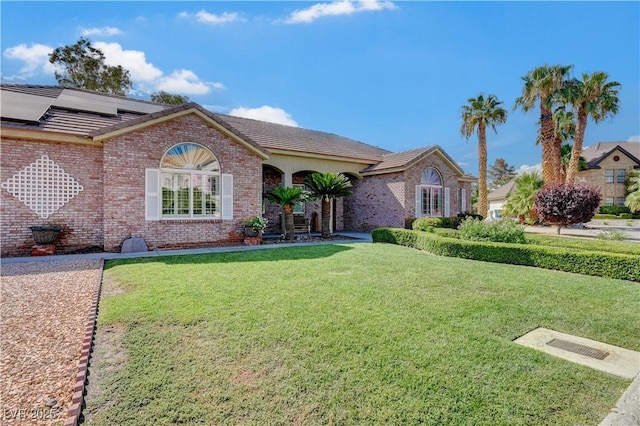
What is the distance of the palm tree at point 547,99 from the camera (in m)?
20.9

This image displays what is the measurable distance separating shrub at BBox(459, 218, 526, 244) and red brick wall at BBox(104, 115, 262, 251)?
27.6 feet

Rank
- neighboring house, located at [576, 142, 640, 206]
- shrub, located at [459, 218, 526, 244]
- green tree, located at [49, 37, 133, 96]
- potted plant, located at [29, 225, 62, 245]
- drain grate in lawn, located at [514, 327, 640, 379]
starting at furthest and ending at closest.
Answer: neighboring house, located at [576, 142, 640, 206] < green tree, located at [49, 37, 133, 96] < shrub, located at [459, 218, 526, 244] < potted plant, located at [29, 225, 62, 245] < drain grate in lawn, located at [514, 327, 640, 379]

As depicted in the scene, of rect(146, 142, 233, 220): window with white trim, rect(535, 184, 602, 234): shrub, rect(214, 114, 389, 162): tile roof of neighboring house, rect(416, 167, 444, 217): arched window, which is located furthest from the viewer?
rect(416, 167, 444, 217): arched window

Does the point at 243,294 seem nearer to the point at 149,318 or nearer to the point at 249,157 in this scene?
the point at 149,318

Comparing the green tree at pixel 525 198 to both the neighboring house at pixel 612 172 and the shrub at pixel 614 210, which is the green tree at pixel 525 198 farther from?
the neighboring house at pixel 612 172

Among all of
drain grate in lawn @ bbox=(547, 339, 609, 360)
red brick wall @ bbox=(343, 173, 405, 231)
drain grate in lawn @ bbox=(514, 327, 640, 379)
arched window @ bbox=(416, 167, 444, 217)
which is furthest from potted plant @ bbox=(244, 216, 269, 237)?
drain grate in lawn @ bbox=(547, 339, 609, 360)

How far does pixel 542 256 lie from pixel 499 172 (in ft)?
257

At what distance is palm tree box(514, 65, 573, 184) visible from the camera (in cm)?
2092

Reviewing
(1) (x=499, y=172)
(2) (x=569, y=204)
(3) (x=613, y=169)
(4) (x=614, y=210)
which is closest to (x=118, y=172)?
(2) (x=569, y=204)

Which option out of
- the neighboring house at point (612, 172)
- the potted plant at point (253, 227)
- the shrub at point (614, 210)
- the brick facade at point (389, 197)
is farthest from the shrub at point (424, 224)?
the neighboring house at point (612, 172)

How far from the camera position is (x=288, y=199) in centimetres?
1379

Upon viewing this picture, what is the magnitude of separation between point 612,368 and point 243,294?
510cm

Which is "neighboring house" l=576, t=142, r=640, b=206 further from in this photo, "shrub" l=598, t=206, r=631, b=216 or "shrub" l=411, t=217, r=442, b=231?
"shrub" l=411, t=217, r=442, b=231

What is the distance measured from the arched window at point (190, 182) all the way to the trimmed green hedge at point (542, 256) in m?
8.27
